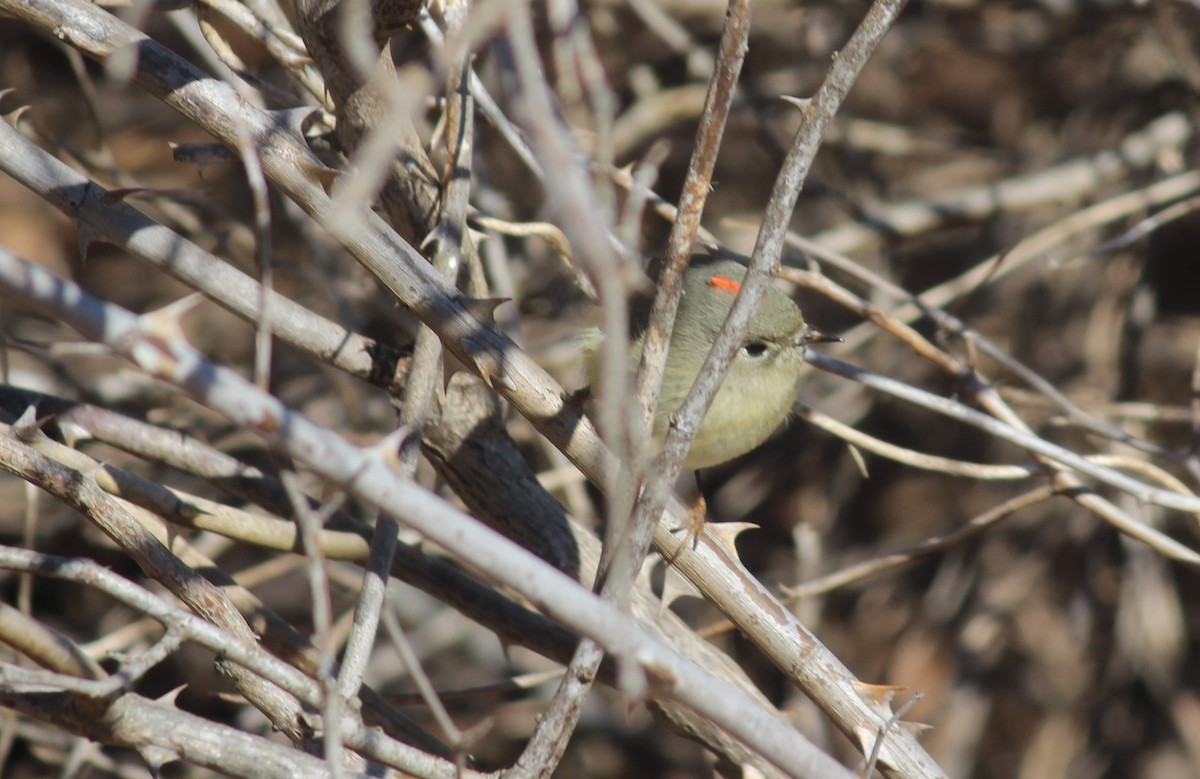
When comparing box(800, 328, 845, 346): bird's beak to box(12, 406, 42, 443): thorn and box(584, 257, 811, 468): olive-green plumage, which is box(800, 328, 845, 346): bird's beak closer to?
box(584, 257, 811, 468): olive-green plumage

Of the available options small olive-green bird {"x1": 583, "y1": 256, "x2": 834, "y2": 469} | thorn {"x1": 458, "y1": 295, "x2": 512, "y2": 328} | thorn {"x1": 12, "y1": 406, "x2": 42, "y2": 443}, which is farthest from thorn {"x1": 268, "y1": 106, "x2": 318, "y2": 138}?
small olive-green bird {"x1": 583, "y1": 256, "x2": 834, "y2": 469}

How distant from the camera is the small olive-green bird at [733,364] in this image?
8.84ft

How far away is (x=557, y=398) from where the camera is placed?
189cm

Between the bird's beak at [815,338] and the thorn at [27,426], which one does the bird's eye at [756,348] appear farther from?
the thorn at [27,426]

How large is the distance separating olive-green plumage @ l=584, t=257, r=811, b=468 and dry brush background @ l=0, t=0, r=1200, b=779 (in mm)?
124

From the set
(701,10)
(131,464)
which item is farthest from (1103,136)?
(131,464)

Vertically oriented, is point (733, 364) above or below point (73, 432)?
above

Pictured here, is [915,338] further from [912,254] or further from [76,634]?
[76,634]

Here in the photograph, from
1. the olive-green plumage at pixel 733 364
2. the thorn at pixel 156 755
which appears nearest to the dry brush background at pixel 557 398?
the thorn at pixel 156 755

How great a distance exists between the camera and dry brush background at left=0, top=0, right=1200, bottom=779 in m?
1.65

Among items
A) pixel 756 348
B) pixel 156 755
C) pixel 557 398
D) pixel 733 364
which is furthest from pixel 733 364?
pixel 156 755

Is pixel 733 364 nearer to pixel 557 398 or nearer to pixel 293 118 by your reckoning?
pixel 557 398

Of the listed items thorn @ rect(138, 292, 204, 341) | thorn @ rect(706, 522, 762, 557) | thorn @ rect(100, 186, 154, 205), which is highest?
thorn @ rect(706, 522, 762, 557)

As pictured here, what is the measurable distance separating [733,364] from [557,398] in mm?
926
